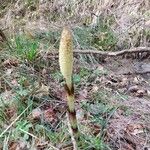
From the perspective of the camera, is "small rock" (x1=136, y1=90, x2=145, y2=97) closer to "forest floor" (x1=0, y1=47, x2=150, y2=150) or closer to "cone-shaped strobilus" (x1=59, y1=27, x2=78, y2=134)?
"forest floor" (x1=0, y1=47, x2=150, y2=150)

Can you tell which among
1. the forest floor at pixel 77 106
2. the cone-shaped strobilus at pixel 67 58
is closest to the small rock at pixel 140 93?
the forest floor at pixel 77 106

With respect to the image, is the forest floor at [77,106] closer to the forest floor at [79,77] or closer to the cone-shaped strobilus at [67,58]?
the forest floor at [79,77]

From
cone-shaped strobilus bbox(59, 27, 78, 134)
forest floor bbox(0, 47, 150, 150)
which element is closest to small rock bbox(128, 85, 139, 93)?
forest floor bbox(0, 47, 150, 150)

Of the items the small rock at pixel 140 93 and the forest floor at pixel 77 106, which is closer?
the forest floor at pixel 77 106

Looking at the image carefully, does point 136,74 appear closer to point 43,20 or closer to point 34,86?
point 34,86

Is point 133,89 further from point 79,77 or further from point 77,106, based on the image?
point 77,106

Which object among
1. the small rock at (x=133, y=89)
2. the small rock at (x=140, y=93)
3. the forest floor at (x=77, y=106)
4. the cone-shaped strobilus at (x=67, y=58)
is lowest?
the small rock at (x=140, y=93)

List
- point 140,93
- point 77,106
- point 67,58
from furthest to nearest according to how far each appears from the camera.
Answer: point 140,93
point 77,106
point 67,58

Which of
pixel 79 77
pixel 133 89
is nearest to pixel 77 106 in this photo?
pixel 79 77

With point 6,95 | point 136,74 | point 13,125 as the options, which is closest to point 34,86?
point 6,95

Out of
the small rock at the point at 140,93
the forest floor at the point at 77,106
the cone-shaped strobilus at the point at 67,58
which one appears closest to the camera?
the cone-shaped strobilus at the point at 67,58

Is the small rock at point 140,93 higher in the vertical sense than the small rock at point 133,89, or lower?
lower
